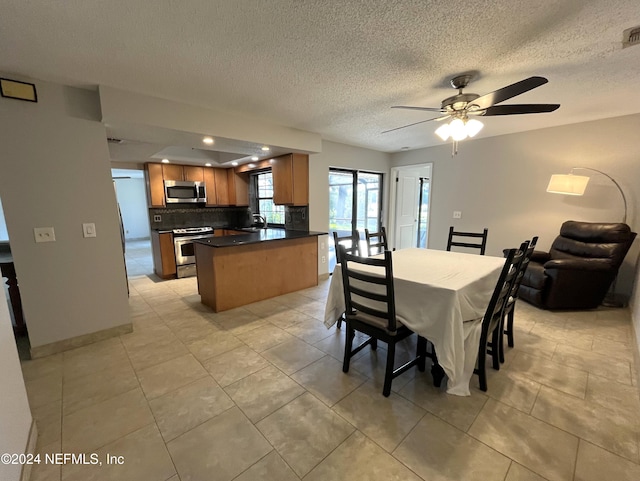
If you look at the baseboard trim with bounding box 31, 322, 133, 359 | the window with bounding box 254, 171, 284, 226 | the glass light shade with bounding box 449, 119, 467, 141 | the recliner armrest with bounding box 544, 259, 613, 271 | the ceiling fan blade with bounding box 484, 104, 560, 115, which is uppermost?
the ceiling fan blade with bounding box 484, 104, 560, 115

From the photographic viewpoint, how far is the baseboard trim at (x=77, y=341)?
240 cm

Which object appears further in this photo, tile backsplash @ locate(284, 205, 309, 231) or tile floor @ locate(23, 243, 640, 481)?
tile backsplash @ locate(284, 205, 309, 231)

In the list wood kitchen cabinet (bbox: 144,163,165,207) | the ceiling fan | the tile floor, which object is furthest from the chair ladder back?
wood kitchen cabinet (bbox: 144,163,165,207)

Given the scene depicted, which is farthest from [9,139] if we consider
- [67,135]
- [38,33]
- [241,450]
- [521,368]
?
[521,368]

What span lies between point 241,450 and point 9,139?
296 cm

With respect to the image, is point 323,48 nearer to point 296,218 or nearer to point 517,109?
point 517,109

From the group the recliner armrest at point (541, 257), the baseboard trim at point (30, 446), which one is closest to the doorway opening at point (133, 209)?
the baseboard trim at point (30, 446)

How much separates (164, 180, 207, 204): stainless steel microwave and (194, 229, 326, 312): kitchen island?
80.2 inches

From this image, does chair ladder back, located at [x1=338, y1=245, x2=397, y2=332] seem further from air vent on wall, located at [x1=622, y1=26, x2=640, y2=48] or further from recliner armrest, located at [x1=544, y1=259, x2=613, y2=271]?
recliner armrest, located at [x1=544, y1=259, x2=613, y2=271]

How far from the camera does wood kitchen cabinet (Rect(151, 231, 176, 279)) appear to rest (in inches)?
185

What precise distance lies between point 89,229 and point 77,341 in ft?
3.58

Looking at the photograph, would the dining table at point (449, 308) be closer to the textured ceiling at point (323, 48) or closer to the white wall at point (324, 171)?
the textured ceiling at point (323, 48)

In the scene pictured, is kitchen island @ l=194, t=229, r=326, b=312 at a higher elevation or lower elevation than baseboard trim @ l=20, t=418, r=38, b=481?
higher

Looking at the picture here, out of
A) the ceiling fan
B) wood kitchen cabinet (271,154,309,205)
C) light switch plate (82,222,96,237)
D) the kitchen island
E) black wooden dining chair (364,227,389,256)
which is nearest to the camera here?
the ceiling fan
